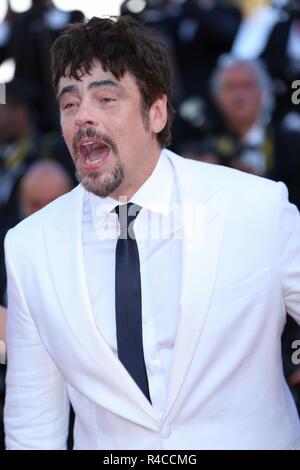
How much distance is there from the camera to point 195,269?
3.07 meters

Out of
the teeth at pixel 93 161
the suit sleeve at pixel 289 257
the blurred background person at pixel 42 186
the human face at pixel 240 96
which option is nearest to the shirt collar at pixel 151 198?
the teeth at pixel 93 161

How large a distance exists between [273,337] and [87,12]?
4.35 m

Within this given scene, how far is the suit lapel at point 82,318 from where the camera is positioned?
3021mm

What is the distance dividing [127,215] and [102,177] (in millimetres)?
171

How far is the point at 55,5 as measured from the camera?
7145 mm

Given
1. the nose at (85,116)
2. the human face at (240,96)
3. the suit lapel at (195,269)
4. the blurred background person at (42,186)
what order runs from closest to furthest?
1. the suit lapel at (195,269)
2. the nose at (85,116)
3. the blurred background person at (42,186)
4. the human face at (240,96)

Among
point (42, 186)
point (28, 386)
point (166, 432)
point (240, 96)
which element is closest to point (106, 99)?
point (28, 386)

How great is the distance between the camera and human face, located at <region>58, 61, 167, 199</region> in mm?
3156

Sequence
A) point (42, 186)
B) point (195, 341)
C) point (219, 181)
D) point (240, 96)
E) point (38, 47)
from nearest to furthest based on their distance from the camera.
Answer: point (195, 341) < point (219, 181) < point (42, 186) < point (240, 96) < point (38, 47)

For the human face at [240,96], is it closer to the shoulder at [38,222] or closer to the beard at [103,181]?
the shoulder at [38,222]

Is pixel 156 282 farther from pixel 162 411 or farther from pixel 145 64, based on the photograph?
pixel 145 64

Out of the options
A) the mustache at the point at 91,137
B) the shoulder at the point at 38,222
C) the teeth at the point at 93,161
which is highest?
the mustache at the point at 91,137

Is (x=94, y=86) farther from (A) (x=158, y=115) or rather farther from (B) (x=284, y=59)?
(B) (x=284, y=59)

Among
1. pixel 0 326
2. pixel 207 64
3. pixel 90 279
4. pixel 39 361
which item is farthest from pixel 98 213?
pixel 207 64
